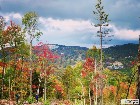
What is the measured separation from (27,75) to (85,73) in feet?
57.4

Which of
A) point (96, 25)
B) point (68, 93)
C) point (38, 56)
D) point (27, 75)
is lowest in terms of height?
point (68, 93)

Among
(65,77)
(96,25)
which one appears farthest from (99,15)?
(65,77)

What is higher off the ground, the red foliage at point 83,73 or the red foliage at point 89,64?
the red foliage at point 89,64

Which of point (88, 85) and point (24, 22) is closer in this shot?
point (24, 22)

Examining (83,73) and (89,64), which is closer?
(89,64)

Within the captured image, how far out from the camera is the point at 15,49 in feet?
148

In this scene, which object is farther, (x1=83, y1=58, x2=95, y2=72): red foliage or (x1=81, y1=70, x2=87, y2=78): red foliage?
(x1=81, y1=70, x2=87, y2=78): red foliage

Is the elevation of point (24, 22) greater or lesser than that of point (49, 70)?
greater

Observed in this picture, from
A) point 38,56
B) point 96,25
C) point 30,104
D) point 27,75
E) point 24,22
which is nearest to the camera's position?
point 30,104

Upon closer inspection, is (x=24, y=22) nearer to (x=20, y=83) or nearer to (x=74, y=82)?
(x=20, y=83)

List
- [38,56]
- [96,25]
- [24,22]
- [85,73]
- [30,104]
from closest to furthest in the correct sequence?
[30,104] → [96,25] → [24,22] → [38,56] → [85,73]

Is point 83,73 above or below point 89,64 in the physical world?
below

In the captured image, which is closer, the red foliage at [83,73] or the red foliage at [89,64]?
the red foliage at [89,64]

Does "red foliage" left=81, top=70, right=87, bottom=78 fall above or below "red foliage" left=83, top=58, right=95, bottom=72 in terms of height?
below
